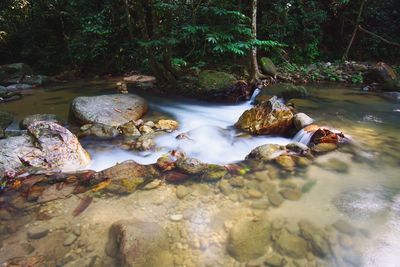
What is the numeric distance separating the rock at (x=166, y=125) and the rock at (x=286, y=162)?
239 cm

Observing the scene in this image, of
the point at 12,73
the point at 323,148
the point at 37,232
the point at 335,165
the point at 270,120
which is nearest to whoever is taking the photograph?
the point at 37,232

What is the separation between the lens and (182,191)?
3.63m

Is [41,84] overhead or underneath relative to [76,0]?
underneath

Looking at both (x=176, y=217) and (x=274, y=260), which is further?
(x=176, y=217)

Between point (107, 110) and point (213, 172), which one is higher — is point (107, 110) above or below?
above

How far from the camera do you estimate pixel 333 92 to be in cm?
849

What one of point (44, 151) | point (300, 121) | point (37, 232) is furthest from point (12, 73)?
point (300, 121)

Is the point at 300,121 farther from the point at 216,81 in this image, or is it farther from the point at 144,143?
the point at 216,81

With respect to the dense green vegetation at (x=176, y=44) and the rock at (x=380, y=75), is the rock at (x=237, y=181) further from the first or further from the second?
the rock at (x=380, y=75)

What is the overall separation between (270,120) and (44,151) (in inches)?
150

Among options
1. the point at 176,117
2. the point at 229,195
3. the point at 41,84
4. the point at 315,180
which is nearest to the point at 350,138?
the point at 315,180

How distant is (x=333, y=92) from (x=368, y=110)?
1.81 meters

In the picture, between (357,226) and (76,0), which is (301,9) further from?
(357,226)

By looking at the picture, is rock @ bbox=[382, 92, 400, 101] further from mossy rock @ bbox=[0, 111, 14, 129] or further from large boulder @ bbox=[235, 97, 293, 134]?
mossy rock @ bbox=[0, 111, 14, 129]
